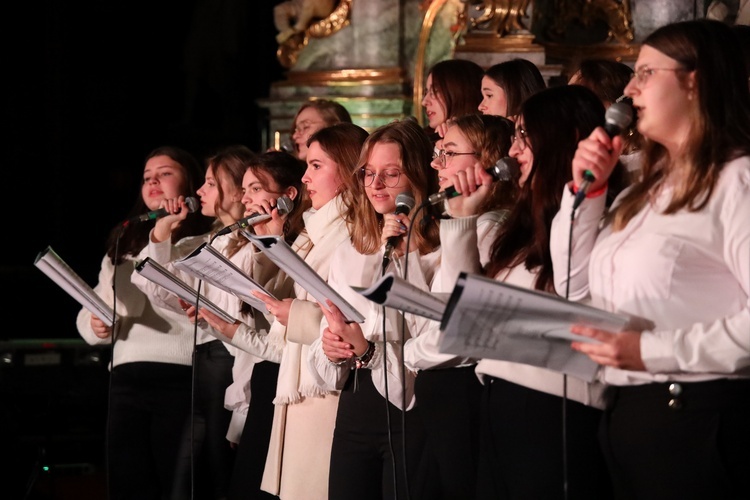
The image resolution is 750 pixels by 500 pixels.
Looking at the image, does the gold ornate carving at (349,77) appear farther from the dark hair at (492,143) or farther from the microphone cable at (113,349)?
the dark hair at (492,143)

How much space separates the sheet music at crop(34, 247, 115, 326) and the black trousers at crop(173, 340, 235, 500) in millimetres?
446

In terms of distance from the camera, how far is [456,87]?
4.48m

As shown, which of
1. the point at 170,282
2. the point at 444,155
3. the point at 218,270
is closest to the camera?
the point at 444,155

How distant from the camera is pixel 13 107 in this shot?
797cm

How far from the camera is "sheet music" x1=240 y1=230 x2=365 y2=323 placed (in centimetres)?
308

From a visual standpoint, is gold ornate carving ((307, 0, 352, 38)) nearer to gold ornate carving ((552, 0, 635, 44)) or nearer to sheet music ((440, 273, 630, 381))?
gold ornate carving ((552, 0, 635, 44))

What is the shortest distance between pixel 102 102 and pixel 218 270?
16.0 ft

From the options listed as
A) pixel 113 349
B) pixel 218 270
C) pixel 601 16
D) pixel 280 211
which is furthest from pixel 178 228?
pixel 601 16

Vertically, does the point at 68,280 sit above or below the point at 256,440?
above

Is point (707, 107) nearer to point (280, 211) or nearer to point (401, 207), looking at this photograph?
point (401, 207)

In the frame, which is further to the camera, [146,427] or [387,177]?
[146,427]

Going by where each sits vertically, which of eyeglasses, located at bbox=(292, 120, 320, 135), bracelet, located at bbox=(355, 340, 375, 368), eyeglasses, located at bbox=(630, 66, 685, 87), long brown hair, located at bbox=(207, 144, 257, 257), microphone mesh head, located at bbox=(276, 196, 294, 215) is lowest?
bracelet, located at bbox=(355, 340, 375, 368)

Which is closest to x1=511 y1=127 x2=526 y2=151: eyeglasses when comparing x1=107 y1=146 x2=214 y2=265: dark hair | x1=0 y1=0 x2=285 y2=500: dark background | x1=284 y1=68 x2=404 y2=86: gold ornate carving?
x1=107 y1=146 x2=214 y2=265: dark hair

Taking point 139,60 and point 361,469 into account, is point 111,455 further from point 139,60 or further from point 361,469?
point 139,60
